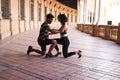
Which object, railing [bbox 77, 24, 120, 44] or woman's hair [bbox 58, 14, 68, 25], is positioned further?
railing [bbox 77, 24, 120, 44]

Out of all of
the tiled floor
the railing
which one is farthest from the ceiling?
the tiled floor

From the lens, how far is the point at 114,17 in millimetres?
23828

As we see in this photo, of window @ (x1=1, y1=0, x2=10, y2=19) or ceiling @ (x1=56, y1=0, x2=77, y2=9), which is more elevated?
ceiling @ (x1=56, y1=0, x2=77, y2=9)

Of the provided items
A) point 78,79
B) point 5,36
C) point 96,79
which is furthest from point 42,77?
point 5,36

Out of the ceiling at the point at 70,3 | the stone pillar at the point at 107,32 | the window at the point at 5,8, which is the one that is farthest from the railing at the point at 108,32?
the ceiling at the point at 70,3

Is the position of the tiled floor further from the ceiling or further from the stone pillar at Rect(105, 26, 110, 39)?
the ceiling

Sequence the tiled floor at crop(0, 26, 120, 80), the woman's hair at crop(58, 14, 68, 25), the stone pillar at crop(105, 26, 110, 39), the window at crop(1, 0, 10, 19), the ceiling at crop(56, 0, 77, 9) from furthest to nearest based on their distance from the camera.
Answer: the ceiling at crop(56, 0, 77, 9) < the stone pillar at crop(105, 26, 110, 39) < the window at crop(1, 0, 10, 19) < the woman's hair at crop(58, 14, 68, 25) < the tiled floor at crop(0, 26, 120, 80)

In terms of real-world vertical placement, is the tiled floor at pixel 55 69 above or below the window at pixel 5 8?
below


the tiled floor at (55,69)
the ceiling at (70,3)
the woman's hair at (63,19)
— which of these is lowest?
the tiled floor at (55,69)

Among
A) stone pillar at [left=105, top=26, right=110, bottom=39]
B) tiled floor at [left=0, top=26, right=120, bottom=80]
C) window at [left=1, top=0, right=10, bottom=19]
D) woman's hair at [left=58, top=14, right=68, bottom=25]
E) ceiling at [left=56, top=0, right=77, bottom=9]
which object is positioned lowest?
tiled floor at [left=0, top=26, right=120, bottom=80]

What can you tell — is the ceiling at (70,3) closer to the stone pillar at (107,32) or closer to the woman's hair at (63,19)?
the stone pillar at (107,32)

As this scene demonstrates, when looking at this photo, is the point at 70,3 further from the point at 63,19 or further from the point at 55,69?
the point at 55,69

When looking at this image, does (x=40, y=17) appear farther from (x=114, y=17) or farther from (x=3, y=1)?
(x=3, y=1)

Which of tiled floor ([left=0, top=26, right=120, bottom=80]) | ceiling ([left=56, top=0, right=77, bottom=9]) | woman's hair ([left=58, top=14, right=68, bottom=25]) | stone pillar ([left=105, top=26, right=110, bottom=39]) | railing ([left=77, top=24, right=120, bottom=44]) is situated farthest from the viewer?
ceiling ([left=56, top=0, right=77, bottom=9])
